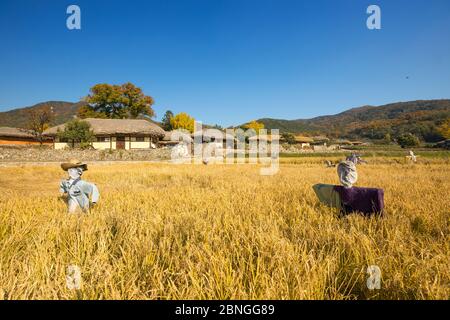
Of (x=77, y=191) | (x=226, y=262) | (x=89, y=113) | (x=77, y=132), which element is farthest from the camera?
(x=89, y=113)

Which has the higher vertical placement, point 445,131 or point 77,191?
point 445,131

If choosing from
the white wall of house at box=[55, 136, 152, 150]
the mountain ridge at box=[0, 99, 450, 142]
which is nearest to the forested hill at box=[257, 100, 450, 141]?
the mountain ridge at box=[0, 99, 450, 142]

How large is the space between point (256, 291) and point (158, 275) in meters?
0.74

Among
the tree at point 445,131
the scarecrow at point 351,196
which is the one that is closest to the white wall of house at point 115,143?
the scarecrow at point 351,196

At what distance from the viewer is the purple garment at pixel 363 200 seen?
336cm

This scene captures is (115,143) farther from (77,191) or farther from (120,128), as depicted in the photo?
(77,191)

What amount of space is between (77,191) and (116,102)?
193 ft

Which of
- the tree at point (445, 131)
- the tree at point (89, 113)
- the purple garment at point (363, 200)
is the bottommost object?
the purple garment at point (363, 200)

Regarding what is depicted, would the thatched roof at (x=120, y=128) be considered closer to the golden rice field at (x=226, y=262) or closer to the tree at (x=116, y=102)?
the tree at (x=116, y=102)

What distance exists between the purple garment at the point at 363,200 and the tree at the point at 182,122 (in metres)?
64.4

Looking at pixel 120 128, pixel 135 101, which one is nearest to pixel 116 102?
pixel 135 101

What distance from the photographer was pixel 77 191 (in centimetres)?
407

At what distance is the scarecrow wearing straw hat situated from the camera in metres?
4.05

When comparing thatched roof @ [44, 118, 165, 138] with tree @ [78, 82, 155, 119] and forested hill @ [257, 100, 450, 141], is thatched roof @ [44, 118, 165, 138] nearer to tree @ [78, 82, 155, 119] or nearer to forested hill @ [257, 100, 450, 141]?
tree @ [78, 82, 155, 119]
